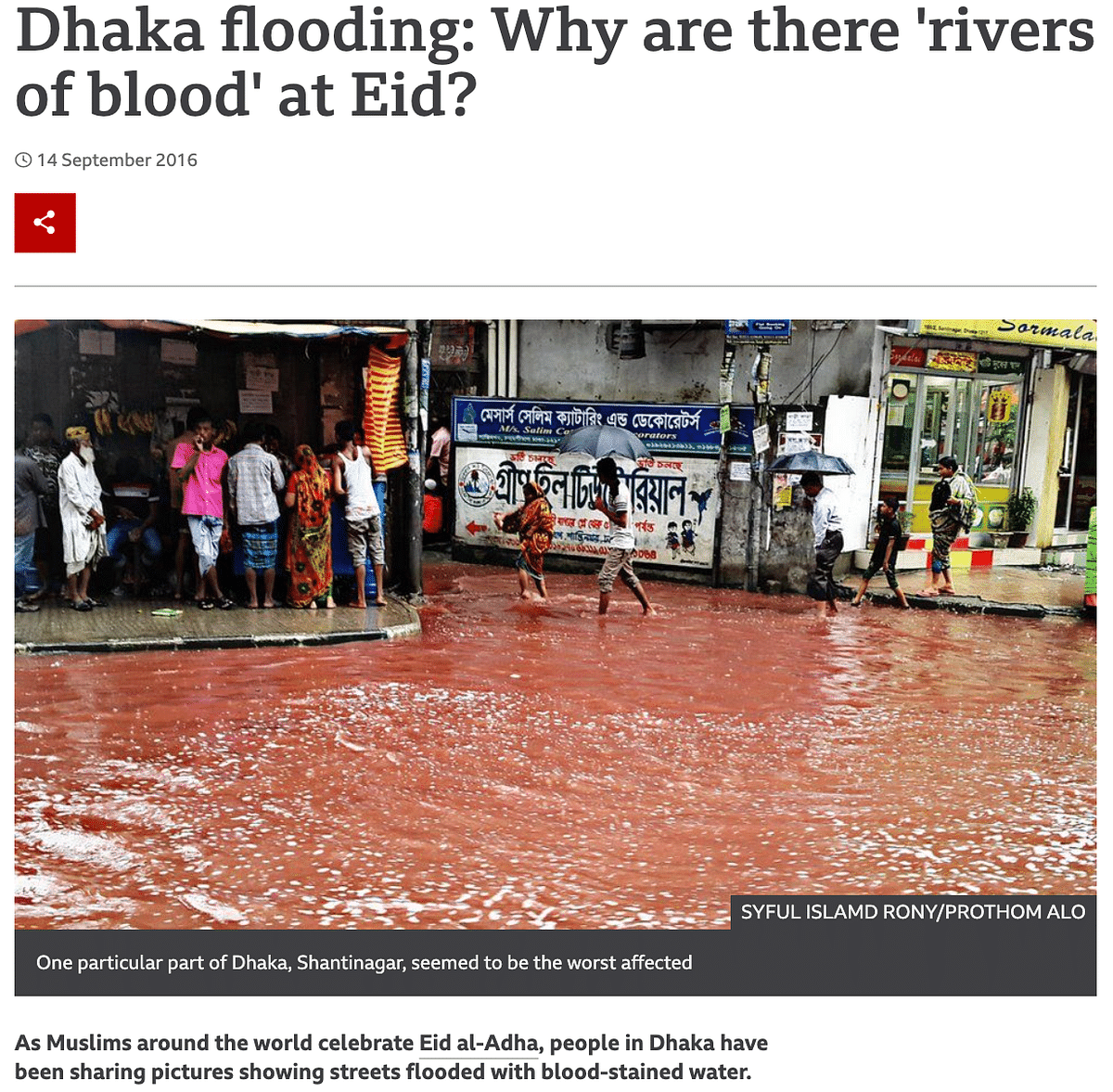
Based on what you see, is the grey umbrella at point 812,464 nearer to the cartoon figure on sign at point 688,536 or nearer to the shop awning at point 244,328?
the cartoon figure on sign at point 688,536

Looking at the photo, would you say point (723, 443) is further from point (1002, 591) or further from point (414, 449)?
point (414, 449)

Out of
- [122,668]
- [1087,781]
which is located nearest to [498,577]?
[122,668]

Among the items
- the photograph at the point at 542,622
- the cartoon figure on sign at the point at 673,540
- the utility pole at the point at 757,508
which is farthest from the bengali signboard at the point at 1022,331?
the cartoon figure on sign at the point at 673,540

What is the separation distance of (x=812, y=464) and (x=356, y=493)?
4009 mm

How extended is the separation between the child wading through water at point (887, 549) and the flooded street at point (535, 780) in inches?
75.4

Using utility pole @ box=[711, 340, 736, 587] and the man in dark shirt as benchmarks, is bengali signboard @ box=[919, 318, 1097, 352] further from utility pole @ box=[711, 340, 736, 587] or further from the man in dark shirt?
the man in dark shirt

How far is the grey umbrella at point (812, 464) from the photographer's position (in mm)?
10516

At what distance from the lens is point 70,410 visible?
8914mm

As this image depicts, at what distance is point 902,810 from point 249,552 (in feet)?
18.2

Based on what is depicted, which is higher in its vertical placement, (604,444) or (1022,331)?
(1022,331)

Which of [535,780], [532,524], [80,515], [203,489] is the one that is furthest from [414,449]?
[535,780]

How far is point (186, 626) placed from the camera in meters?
8.11

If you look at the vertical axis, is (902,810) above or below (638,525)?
below
